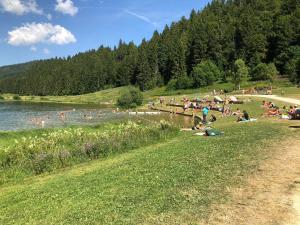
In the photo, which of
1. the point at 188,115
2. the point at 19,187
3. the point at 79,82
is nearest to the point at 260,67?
the point at 188,115

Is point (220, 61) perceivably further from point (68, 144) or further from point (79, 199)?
point (79, 199)

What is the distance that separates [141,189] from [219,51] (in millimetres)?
128700

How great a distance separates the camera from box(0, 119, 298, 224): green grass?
1191 centimetres

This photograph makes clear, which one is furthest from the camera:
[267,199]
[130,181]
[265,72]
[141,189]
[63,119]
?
[265,72]

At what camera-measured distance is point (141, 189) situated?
1431cm

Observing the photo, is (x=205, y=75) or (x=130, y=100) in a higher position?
(x=205, y=75)

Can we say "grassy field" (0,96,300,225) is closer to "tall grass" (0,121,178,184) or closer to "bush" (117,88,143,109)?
"tall grass" (0,121,178,184)

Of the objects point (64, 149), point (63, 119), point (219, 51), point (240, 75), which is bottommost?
point (63, 119)

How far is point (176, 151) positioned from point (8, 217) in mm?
10690

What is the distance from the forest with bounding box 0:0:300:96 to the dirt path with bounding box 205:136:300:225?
77.9m

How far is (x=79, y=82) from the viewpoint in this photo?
196250 millimetres

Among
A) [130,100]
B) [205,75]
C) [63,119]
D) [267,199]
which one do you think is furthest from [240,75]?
[267,199]

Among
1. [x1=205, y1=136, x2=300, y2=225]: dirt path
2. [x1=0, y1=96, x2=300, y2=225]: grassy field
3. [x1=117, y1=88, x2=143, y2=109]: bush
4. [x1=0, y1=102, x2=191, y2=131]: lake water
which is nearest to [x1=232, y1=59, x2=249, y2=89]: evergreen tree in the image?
[x1=117, y1=88, x2=143, y2=109]: bush

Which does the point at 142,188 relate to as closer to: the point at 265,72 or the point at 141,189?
the point at 141,189
